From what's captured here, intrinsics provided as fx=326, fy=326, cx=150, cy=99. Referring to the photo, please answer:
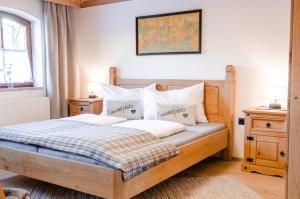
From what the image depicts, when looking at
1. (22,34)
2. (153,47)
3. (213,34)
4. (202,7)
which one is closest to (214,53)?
(213,34)

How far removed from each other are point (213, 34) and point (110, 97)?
63.4 inches

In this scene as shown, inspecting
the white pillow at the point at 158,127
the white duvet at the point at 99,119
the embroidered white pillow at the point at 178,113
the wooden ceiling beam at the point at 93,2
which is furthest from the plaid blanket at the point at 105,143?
the wooden ceiling beam at the point at 93,2

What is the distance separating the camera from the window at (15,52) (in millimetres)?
4504

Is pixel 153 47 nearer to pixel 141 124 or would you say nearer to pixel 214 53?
pixel 214 53

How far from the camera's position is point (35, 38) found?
485cm

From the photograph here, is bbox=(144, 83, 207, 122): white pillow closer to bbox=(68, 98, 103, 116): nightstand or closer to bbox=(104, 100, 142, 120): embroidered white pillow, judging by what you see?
bbox=(104, 100, 142, 120): embroidered white pillow

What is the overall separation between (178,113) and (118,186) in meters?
1.72

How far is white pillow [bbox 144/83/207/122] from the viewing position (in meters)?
4.05

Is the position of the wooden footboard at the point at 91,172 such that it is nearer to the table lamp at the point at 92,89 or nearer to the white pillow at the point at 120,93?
the white pillow at the point at 120,93

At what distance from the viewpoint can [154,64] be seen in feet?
15.1

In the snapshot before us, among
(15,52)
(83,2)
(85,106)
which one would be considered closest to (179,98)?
(85,106)

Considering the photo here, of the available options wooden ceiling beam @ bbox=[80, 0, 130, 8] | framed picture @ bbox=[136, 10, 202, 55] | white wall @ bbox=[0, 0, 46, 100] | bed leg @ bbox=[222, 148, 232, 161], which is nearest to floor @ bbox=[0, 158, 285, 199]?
bed leg @ bbox=[222, 148, 232, 161]

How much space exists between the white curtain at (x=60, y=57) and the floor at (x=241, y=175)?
1571 millimetres

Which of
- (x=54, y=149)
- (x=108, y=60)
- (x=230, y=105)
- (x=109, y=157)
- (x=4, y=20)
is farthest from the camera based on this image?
(x=108, y=60)
